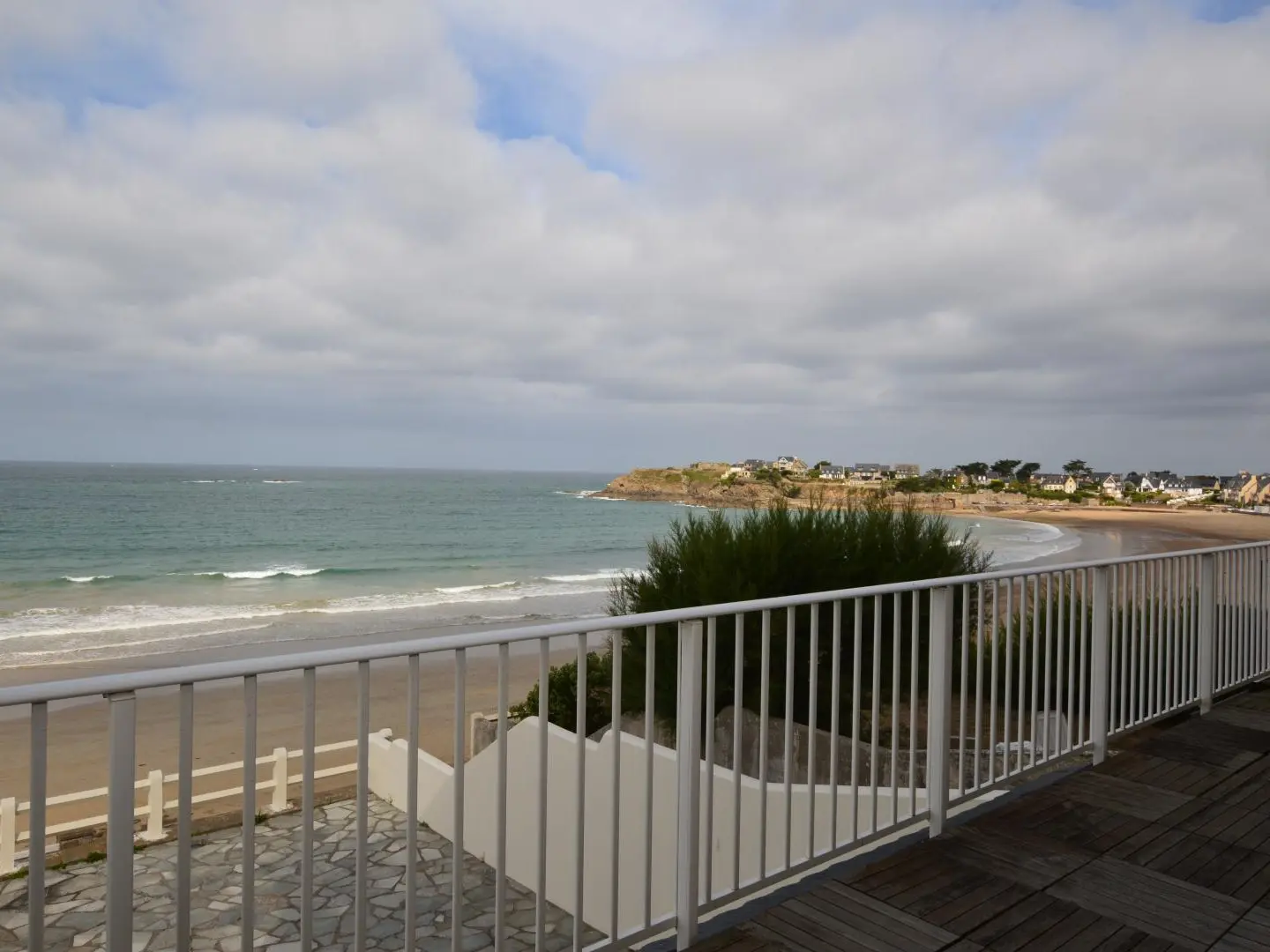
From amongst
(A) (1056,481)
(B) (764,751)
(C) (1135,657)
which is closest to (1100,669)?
(C) (1135,657)

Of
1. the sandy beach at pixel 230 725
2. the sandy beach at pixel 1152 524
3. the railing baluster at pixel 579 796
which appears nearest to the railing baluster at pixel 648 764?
the railing baluster at pixel 579 796

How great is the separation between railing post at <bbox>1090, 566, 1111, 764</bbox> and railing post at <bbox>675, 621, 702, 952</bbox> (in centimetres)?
225

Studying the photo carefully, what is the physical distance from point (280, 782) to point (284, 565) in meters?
25.3

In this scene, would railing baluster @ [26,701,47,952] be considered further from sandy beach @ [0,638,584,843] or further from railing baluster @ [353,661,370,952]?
sandy beach @ [0,638,584,843]

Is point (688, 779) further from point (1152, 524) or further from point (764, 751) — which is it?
point (1152, 524)

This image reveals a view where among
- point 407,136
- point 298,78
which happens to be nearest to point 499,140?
point 407,136

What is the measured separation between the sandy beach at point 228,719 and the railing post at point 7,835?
951 millimetres

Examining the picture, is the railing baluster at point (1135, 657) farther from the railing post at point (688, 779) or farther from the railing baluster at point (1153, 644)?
the railing post at point (688, 779)

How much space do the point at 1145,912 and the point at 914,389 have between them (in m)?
52.3

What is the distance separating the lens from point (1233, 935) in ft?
7.06

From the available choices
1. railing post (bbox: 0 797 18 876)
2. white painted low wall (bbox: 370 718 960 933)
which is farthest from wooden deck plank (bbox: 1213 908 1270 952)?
railing post (bbox: 0 797 18 876)

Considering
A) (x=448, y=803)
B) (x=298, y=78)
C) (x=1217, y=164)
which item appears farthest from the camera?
(x=298, y=78)

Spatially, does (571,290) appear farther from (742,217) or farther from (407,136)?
(407,136)

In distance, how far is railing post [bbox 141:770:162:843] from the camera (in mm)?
7258
